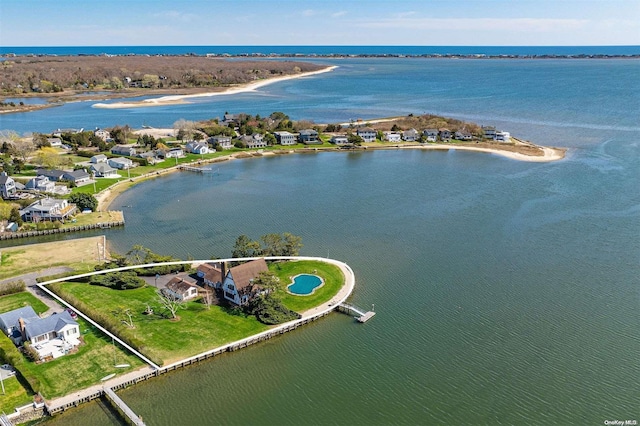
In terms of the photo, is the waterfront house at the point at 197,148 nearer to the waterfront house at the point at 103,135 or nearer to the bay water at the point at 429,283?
the bay water at the point at 429,283

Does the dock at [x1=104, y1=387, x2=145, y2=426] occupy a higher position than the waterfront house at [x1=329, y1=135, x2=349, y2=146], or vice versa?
the waterfront house at [x1=329, y1=135, x2=349, y2=146]

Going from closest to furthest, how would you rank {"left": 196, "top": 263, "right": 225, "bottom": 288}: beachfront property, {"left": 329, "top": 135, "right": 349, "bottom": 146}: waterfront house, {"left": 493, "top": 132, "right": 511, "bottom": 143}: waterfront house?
{"left": 196, "top": 263, "right": 225, "bottom": 288}: beachfront property < {"left": 329, "top": 135, "right": 349, "bottom": 146}: waterfront house < {"left": 493, "top": 132, "right": 511, "bottom": 143}: waterfront house

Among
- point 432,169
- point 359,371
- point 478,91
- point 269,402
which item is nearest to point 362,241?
point 359,371

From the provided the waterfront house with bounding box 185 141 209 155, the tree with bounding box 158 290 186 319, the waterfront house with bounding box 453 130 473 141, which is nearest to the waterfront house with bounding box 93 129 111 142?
the waterfront house with bounding box 185 141 209 155

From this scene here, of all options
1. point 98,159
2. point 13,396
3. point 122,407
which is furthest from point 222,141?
point 122,407

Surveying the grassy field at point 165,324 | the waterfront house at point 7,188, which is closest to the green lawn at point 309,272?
the grassy field at point 165,324

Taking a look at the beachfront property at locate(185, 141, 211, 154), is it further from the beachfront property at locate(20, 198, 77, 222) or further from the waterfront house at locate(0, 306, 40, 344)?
the waterfront house at locate(0, 306, 40, 344)
